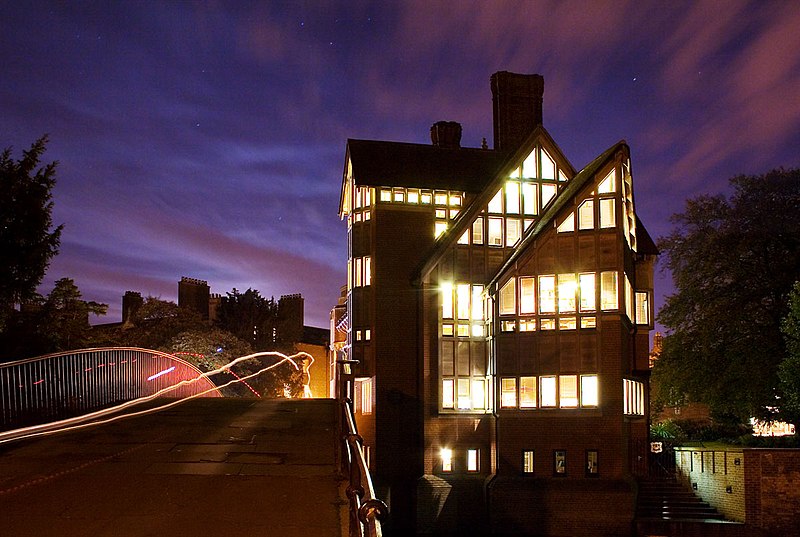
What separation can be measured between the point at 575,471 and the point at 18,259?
18.8 metres

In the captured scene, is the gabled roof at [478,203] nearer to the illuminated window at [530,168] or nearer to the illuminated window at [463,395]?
the illuminated window at [530,168]

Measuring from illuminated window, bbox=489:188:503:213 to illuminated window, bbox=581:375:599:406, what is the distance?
23.2ft

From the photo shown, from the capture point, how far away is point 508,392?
2917 centimetres

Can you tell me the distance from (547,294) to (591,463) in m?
5.94

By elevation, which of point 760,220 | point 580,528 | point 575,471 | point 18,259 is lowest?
point 580,528

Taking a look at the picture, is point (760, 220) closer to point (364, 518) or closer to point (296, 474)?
point (296, 474)

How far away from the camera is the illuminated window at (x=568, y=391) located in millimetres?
28500

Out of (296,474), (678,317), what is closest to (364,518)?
(296,474)

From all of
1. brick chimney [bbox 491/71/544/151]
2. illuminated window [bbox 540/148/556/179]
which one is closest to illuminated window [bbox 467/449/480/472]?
illuminated window [bbox 540/148/556/179]

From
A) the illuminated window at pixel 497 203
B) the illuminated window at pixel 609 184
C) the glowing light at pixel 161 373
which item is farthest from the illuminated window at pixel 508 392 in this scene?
the glowing light at pixel 161 373

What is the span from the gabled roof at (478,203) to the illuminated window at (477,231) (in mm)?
402

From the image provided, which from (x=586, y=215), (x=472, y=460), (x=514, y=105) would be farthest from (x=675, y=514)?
(x=514, y=105)

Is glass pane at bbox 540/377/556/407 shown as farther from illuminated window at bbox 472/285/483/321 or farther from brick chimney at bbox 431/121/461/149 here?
brick chimney at bbox 431/121/461/149

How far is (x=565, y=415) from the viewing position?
2848 centimetres
